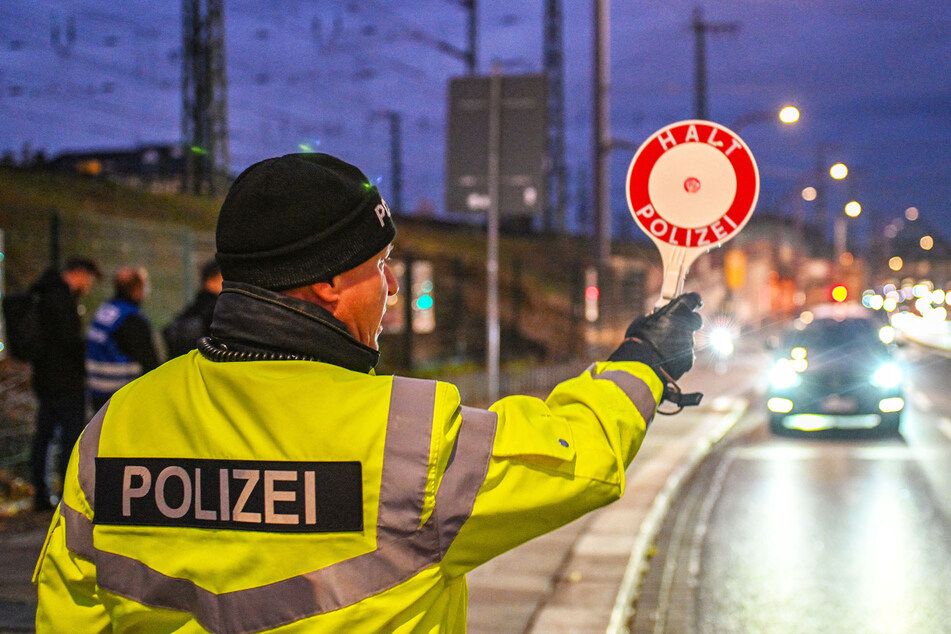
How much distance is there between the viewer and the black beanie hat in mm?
1699

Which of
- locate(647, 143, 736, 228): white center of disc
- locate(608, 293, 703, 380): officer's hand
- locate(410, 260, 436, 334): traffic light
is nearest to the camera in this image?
locate(608, 293, 703, 380): officer's hand

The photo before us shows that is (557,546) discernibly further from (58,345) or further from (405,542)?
(405,542)

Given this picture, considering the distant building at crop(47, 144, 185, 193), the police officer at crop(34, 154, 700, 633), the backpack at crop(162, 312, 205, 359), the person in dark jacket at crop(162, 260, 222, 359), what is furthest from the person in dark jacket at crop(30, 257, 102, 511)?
the distant building at crop(47, 144, 185, 193)

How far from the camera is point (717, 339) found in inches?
116

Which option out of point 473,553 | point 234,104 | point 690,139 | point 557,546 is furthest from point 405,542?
point 234,104

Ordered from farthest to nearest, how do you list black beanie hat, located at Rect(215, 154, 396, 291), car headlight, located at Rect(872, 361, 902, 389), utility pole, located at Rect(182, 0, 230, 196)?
utility pole, located at Rect(182, 0, 230, 196) → car headlight, located at Rect(872, 361, 902, 389) → black beanie hat, located at Rect(215, 154, 396, 291)

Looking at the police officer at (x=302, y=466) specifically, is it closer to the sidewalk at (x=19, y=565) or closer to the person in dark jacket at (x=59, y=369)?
the sidewalk at (x=19, y=565)

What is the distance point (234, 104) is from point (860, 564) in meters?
29.3

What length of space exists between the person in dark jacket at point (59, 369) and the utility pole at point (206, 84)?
35.4 ft

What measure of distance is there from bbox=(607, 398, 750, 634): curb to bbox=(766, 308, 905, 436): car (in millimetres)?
1128

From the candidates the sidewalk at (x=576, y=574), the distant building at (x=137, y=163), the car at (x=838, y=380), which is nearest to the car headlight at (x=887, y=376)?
the car at (x=838, y=380)

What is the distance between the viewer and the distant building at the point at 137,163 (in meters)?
39.3

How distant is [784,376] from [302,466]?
11950mm

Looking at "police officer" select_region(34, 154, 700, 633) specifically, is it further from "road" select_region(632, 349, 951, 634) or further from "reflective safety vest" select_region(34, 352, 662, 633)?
"road" select_region(632, 349, 951, 634)
